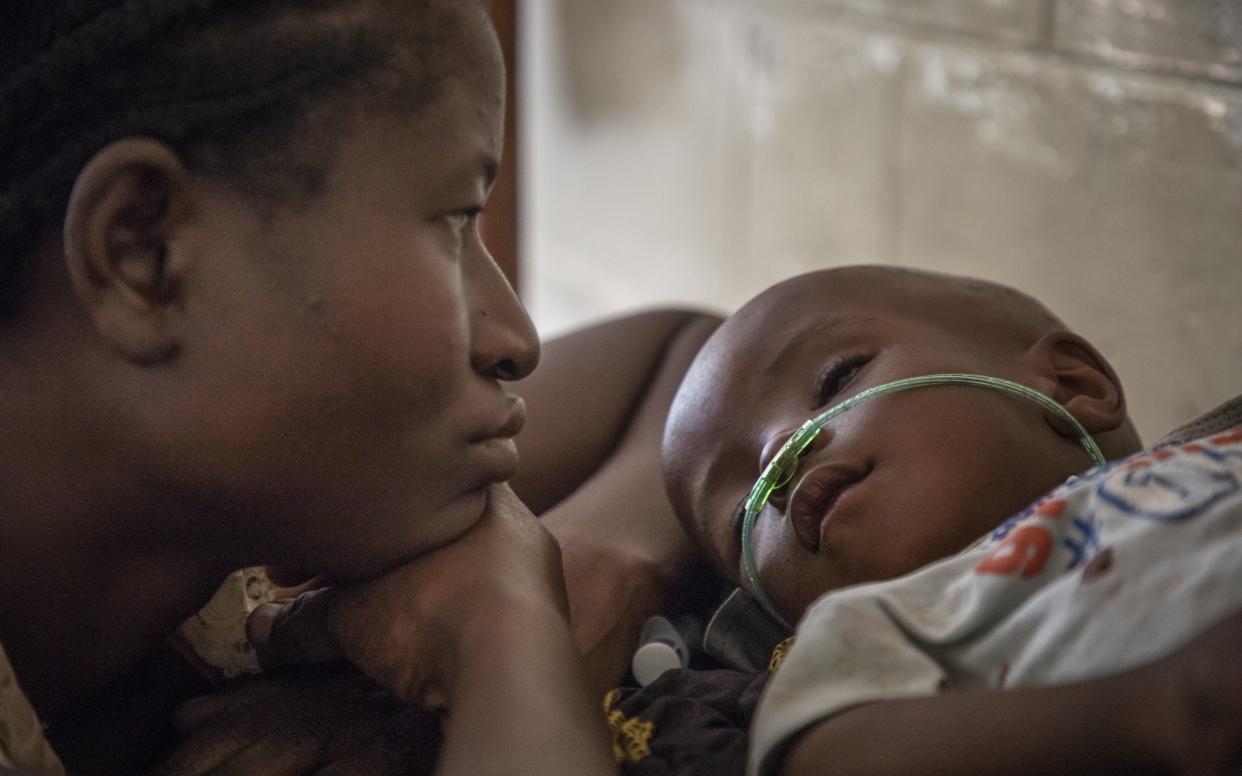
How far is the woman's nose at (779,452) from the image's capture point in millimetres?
1112

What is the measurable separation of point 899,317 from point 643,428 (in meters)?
0.39

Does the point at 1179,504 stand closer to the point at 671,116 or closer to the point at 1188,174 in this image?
the point at 1188,174

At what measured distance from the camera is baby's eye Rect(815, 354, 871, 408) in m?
1.18

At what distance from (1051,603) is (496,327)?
40cm

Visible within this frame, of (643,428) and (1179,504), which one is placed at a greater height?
(1179,504)

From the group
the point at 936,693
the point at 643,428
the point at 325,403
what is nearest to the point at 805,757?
the point at 936,693

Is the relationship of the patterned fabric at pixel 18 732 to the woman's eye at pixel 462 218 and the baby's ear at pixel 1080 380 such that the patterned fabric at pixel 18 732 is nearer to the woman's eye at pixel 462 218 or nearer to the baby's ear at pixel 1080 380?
the woman's eye at pixel 462 218

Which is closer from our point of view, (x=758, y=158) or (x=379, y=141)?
(x=379, y=141)

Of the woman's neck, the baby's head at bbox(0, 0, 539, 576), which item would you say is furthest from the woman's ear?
the woman's neck

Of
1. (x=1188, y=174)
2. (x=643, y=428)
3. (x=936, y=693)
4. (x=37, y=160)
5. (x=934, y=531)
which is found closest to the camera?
(x=936, y=693)

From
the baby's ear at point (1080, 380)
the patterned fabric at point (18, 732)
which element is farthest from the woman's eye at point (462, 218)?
the baby's ear at point (1080, 380)

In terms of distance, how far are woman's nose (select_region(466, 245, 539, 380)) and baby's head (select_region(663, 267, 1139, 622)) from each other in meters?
0.23

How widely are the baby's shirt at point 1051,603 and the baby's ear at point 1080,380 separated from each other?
29 cm

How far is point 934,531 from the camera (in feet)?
3.33
